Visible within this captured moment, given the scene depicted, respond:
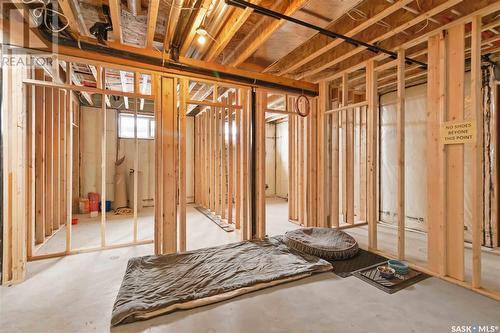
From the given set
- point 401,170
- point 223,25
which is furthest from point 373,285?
point 223,25

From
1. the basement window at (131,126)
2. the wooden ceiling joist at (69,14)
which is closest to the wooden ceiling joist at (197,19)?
the wooden ceiling joist at (69,14)

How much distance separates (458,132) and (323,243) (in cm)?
204

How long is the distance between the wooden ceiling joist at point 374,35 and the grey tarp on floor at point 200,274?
2.83 m

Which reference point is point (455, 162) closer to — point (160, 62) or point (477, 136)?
point (477, 136)

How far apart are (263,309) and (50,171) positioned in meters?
4.02

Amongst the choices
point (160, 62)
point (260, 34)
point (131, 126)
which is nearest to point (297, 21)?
point (260, 34)

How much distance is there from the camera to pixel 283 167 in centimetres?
866

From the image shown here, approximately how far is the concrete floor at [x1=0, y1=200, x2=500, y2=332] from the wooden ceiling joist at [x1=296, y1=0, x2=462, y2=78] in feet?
9.15

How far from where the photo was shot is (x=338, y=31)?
9.84ft

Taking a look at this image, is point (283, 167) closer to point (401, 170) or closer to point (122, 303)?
point (401, 170)

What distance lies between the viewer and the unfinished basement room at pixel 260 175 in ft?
6.92

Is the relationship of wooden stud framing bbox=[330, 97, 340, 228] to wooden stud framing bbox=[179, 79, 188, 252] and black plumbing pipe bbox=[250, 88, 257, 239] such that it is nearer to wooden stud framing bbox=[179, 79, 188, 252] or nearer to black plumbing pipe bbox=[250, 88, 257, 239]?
black plumbing pipe bbox=[250, 88, 257, 239]

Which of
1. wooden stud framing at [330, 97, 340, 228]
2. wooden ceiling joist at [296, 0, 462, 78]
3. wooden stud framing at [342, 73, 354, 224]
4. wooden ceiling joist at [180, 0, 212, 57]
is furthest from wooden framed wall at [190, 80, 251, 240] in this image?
wooden stud framing at [342, 73, 354, 224]

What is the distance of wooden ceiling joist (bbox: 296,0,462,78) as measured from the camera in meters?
2.41
